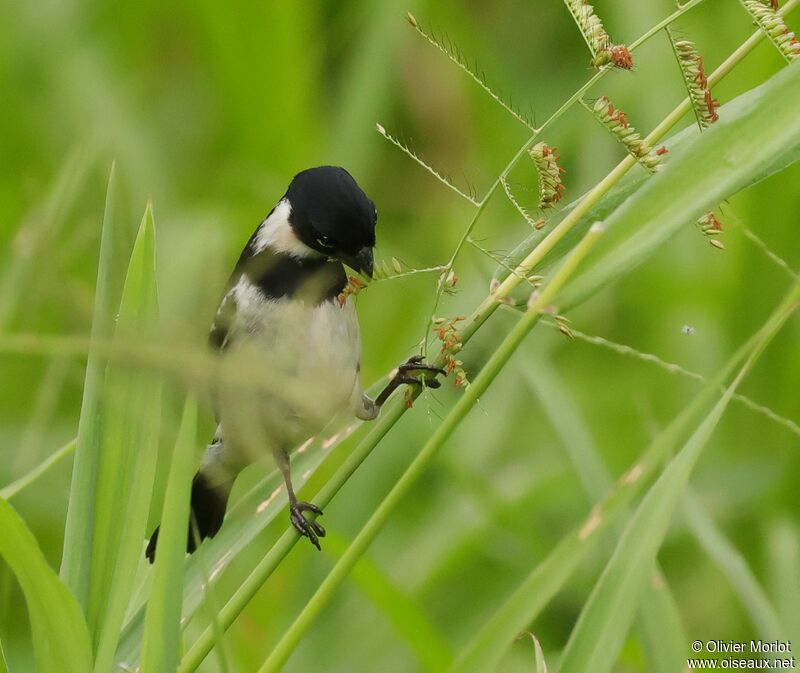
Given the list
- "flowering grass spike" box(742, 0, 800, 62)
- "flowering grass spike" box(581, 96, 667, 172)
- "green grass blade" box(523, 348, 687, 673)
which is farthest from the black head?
"flowering grass spike" box(742, 0, 800, 62)

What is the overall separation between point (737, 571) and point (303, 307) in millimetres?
1057

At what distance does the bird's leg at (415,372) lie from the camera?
72.1 inches

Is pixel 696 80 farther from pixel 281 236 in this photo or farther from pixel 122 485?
pixel 281 236

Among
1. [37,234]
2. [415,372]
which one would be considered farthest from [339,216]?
[37,234]

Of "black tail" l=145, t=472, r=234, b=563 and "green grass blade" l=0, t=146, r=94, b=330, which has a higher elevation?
"green grass blade" l=0, t=146, r=94, b=330

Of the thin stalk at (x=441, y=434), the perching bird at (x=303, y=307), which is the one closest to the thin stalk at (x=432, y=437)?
the thin stalk at (x=441, y=434)

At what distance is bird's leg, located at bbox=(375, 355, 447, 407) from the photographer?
6.01 feet

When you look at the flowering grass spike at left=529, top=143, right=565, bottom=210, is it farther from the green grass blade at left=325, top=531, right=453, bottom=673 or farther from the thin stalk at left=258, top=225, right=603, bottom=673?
the green grass blade at left=325, top=531, right=453, bottom=673

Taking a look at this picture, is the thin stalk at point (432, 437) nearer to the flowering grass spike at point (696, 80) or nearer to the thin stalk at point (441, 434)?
the thin stalk at point (441, 434)

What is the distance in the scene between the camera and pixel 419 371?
2062 mm

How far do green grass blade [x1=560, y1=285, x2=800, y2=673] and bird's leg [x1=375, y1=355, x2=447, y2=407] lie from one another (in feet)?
1.32

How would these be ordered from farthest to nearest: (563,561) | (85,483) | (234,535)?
1. (234,535)
2. (85,483)
3. (563,561)

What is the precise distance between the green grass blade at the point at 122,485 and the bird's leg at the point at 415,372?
0.43 meters

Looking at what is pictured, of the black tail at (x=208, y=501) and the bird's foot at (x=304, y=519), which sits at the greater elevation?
the bird's foot at (x=304, y=519)
